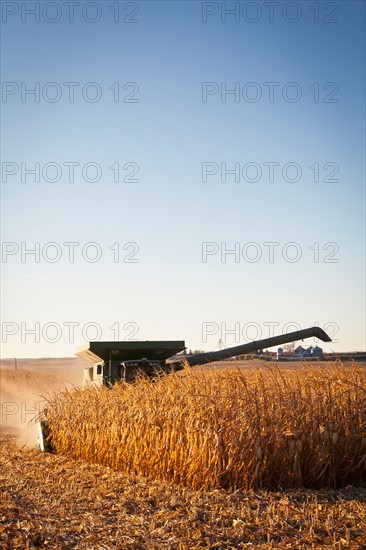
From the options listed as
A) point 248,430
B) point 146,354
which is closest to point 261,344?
point 146,354

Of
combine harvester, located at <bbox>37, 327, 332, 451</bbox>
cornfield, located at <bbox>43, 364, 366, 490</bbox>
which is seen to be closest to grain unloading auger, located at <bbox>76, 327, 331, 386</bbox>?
combine harvester, located at <bbox>37, 327, 332, 451</bbox>

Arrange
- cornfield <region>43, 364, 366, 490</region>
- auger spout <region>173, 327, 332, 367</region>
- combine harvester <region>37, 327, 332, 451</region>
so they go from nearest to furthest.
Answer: cornfield <region>43, 364, 366, 490</region> → combine harvester <region>37, 327, 332, 451</region> → auger spout <region>173, 327, 332, 367</region>

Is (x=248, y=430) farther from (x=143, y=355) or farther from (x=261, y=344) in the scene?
(x=261, y=344)

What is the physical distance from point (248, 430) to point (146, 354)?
21.0 ft

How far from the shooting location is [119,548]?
6762 millimetres

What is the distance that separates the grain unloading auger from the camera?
15.3 m

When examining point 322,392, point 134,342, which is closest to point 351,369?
point 322,392

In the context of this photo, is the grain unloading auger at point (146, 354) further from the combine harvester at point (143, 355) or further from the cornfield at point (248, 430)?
the cornfield at point (248, 430)

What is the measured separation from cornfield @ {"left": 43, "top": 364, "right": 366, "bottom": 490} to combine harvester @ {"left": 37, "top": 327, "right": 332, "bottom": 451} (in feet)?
10.4

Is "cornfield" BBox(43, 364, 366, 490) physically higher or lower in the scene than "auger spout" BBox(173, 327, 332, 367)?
lower

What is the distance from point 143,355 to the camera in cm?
1573

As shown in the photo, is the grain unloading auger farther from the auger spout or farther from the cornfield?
the cornfield

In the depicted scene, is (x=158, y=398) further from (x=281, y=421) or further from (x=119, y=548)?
(x=119, y=548)

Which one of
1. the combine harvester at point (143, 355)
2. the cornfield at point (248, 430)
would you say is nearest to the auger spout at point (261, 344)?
the combine harvester at point (143, 355)
